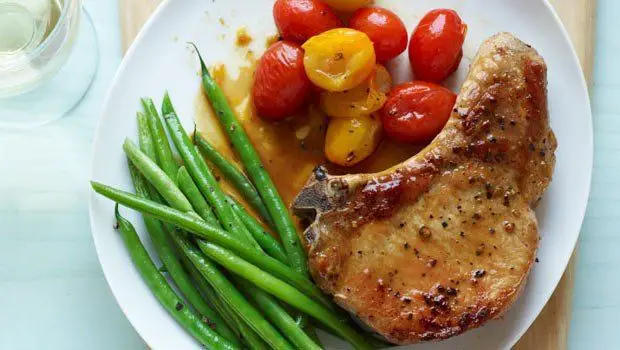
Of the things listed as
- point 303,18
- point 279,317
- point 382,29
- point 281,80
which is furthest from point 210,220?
point 382,29

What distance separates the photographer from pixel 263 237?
347cm

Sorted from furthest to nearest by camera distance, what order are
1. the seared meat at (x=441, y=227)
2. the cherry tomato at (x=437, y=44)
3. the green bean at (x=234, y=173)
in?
the green bean at (x=234, y=173) → the cherry tomato at (x=437, y=44) → the seared meat at (x=441, y=227)

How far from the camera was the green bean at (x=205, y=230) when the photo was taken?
3.31 meters

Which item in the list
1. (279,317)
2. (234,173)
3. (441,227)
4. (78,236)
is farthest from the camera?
(78,236)

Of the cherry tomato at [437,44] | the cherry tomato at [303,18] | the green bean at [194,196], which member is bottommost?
the green bean at [194,196]

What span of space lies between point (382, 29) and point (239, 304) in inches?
49.6

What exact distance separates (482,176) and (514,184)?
0.46 ft

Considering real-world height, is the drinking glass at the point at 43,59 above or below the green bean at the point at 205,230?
above

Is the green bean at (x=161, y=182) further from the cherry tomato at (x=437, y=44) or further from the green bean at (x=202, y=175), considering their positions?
the cherry tomato at (x=437, y=44)

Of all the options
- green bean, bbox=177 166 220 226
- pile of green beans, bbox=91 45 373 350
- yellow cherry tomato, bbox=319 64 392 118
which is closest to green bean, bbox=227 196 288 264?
pile of green beans, bbox=91 45 373 350

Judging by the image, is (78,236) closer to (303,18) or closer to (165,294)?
(165,294)

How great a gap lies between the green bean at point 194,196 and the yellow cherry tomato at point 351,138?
1.80 ft

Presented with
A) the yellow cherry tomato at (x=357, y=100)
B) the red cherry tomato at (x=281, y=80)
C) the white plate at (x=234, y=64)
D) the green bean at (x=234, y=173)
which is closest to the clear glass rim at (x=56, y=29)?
the white plate at (x=234, y=64)

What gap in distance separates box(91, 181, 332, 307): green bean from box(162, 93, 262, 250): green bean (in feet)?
0.28
